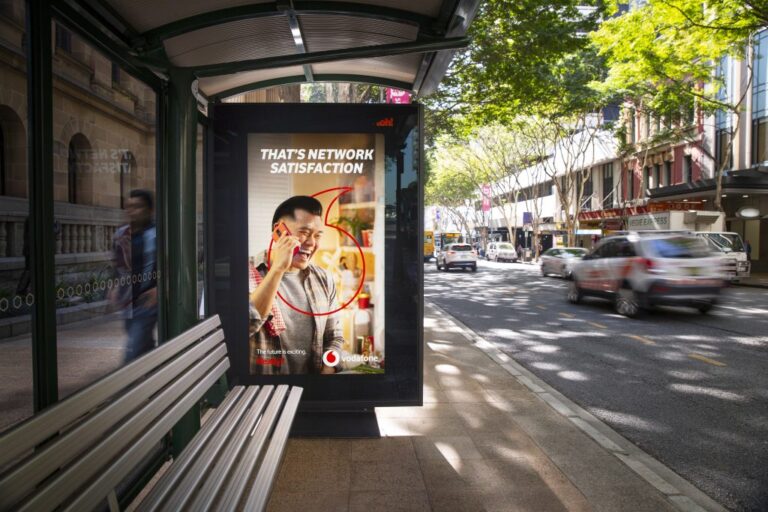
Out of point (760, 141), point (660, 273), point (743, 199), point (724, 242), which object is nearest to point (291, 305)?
point (660, 273)

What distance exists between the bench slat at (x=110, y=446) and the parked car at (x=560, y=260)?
23.9m

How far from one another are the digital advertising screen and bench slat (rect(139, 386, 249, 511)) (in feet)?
3.34

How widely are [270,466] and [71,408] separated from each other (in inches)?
45.9

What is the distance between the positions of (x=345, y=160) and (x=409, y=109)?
0.67m

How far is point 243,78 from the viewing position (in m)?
4.93

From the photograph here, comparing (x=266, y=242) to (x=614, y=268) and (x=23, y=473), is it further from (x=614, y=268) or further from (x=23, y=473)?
(x=614, y=268)

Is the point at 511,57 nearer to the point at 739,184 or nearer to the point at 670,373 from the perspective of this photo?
→ the point at 670,373

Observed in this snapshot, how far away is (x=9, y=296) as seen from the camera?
273 cm

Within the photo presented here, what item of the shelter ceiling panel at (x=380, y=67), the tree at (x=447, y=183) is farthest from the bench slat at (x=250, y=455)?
the tree at (x=447, y=183)

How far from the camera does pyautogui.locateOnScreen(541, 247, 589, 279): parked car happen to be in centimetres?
2583

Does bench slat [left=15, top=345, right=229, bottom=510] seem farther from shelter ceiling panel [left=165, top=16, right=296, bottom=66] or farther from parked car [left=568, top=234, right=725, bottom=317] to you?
parked car [left=568, top=234, right=725, bottom=317]

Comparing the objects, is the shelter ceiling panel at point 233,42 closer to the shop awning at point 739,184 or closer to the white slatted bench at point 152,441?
the white slatted bench at point 152,441

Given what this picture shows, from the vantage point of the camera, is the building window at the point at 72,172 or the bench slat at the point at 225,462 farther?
the building window at the point at 72,172

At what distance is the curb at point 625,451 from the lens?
3.78 metres
